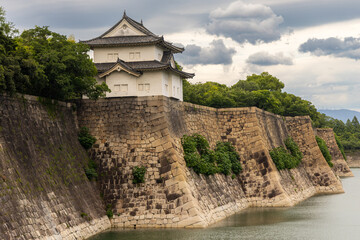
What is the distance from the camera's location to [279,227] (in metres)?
26.4

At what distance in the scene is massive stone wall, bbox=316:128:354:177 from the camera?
6412 cm

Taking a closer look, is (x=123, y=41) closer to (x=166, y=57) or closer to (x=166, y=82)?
(x=166, y=57)

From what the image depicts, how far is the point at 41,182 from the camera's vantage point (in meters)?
20.5

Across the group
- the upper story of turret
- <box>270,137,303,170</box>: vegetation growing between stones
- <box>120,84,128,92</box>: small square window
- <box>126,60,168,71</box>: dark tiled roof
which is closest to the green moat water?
<box>270,137,303,170</box>: vegetation growing between stones

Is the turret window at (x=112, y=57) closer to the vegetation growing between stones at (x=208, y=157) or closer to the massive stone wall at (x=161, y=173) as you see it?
the massive stone wall at (x=161, y=173)

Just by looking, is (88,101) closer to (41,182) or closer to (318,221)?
(41,182)

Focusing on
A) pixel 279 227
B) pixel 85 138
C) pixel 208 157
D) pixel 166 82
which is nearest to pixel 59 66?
pixel 85 138

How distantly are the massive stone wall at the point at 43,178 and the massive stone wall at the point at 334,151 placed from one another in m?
44.1

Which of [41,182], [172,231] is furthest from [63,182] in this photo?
[172,231]

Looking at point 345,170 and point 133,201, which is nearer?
point 133,201

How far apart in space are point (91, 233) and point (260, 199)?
47.1 ft

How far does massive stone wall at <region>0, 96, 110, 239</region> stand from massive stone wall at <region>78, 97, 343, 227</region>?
4.02 ft

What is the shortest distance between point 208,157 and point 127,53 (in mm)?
7675

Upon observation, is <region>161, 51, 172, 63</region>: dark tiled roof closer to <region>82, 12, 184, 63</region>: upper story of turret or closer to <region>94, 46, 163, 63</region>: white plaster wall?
<region>82, 12, 184, 63</region>: upper story of turret
